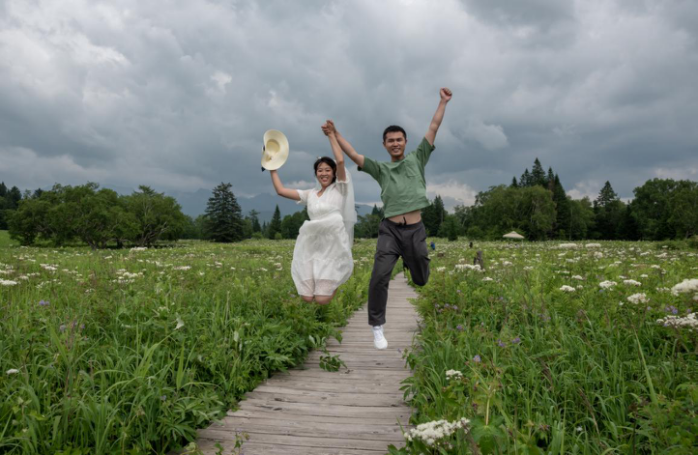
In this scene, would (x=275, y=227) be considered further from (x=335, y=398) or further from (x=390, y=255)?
(x=335, y=398)

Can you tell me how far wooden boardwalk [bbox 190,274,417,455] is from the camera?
2.62 meters

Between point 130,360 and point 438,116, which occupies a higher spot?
point 438,116

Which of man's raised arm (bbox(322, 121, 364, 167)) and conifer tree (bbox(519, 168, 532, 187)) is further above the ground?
conifer tree (bbox(519, 168, 532, 187))

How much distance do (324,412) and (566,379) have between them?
1.98m

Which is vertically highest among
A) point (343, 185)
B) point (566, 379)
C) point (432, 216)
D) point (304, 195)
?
point (432, 216)

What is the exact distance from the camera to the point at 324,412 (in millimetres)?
3127

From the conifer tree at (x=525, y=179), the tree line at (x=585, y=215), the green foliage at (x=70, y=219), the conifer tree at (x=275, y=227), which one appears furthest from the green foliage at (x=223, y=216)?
the conifer tree at (x=525, y=179)

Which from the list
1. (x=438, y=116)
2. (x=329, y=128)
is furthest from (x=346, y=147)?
(x=438, y=116)

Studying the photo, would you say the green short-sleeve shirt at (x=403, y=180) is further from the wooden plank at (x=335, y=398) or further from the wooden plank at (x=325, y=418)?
the wooden plank at (x=325, y=418)

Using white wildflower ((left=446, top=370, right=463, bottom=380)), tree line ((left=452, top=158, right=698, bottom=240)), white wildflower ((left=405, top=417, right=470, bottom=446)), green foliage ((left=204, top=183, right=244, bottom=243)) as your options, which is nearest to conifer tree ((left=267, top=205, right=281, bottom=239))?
green foliage ((left=204, top=183, right=244, bottom=243))

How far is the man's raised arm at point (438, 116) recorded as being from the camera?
Answer: 493cm

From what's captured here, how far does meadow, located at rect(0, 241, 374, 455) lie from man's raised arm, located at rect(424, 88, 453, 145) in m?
2.90

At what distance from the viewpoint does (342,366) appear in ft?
14.1

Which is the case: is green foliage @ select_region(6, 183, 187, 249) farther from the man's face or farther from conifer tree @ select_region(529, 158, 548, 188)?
conifer tree @ select_region(529, 158, 548, 188)
